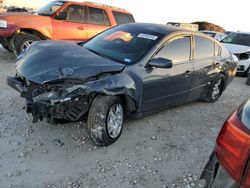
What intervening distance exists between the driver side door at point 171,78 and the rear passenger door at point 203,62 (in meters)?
0.24

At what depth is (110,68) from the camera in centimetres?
417

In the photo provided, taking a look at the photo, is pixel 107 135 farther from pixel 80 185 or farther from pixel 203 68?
pixel 203 68

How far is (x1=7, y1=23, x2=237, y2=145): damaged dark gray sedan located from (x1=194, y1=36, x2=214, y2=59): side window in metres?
0.02

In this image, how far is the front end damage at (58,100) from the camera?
3.68 metres

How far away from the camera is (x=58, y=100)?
3641mm

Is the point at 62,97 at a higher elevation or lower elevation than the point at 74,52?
lower

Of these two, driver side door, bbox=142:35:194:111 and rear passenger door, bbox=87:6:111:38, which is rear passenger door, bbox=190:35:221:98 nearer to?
driver side door, bbox=142:35:194:111

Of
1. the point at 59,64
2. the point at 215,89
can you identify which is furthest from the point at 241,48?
the point at 59,64

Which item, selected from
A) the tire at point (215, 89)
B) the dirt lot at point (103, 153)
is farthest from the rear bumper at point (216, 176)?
the tire at point (215, 89)

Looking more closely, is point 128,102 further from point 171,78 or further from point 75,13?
point 75,13

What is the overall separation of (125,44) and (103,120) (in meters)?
1.52

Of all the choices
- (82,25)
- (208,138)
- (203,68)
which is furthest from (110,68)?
(82,25)

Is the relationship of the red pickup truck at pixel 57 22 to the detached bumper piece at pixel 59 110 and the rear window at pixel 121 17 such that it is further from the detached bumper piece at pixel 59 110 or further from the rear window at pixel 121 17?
the detached bumper piece at pixel 59 110

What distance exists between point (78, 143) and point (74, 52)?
1.28 metres
